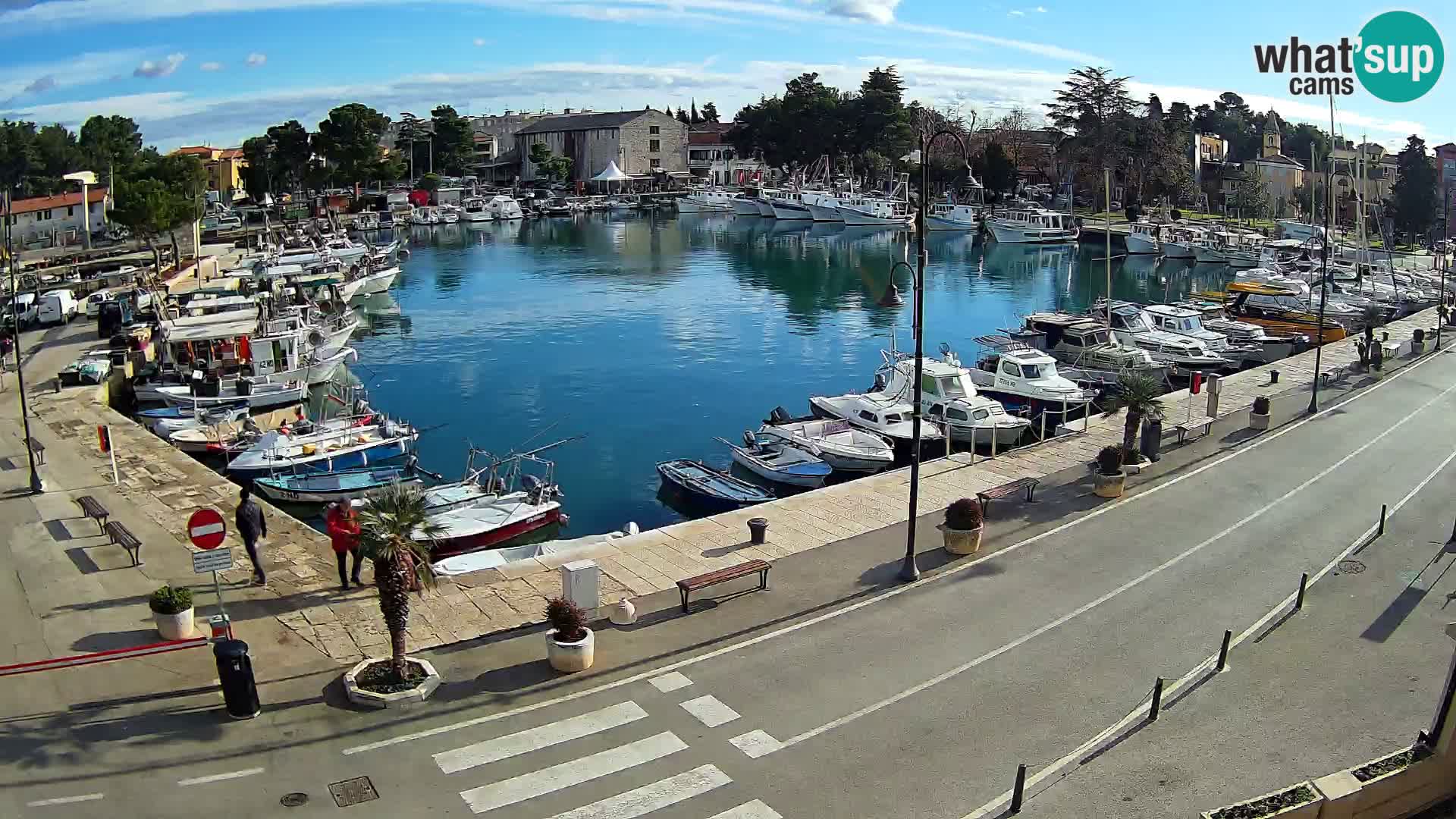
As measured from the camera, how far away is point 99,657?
50.8 feet

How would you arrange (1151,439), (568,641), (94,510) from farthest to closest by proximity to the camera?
(1151,439) < (94,510) < (568,641)

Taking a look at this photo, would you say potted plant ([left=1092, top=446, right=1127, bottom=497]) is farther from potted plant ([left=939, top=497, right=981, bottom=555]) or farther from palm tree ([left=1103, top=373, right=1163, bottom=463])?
potted plant ([left=939, top=497, right=981, bottom=555])

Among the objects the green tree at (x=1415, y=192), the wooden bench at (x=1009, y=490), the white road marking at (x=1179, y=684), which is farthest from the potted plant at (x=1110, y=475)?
the green tree at (x=1415, y=192)

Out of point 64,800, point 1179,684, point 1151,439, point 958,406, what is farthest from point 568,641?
point 958,406

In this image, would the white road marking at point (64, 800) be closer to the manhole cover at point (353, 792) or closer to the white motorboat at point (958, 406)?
the manhole cover at point (353, 792)

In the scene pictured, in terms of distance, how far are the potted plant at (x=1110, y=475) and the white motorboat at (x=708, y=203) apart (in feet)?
436

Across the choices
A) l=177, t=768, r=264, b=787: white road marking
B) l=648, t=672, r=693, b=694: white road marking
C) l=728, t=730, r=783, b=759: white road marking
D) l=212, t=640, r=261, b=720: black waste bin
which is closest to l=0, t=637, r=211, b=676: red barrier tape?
l=212, t=640, r=261, b=720: black waste bin

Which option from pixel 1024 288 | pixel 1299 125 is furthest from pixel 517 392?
pixel 1299 125

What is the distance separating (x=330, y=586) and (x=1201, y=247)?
96.6 metres

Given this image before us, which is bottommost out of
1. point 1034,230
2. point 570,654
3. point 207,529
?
point 570,654

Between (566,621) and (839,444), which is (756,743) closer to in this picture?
(566,621)

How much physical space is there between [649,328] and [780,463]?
3251 centimetres

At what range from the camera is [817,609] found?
18.1 meters

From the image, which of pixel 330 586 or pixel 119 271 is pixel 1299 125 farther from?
pixel 330 586
